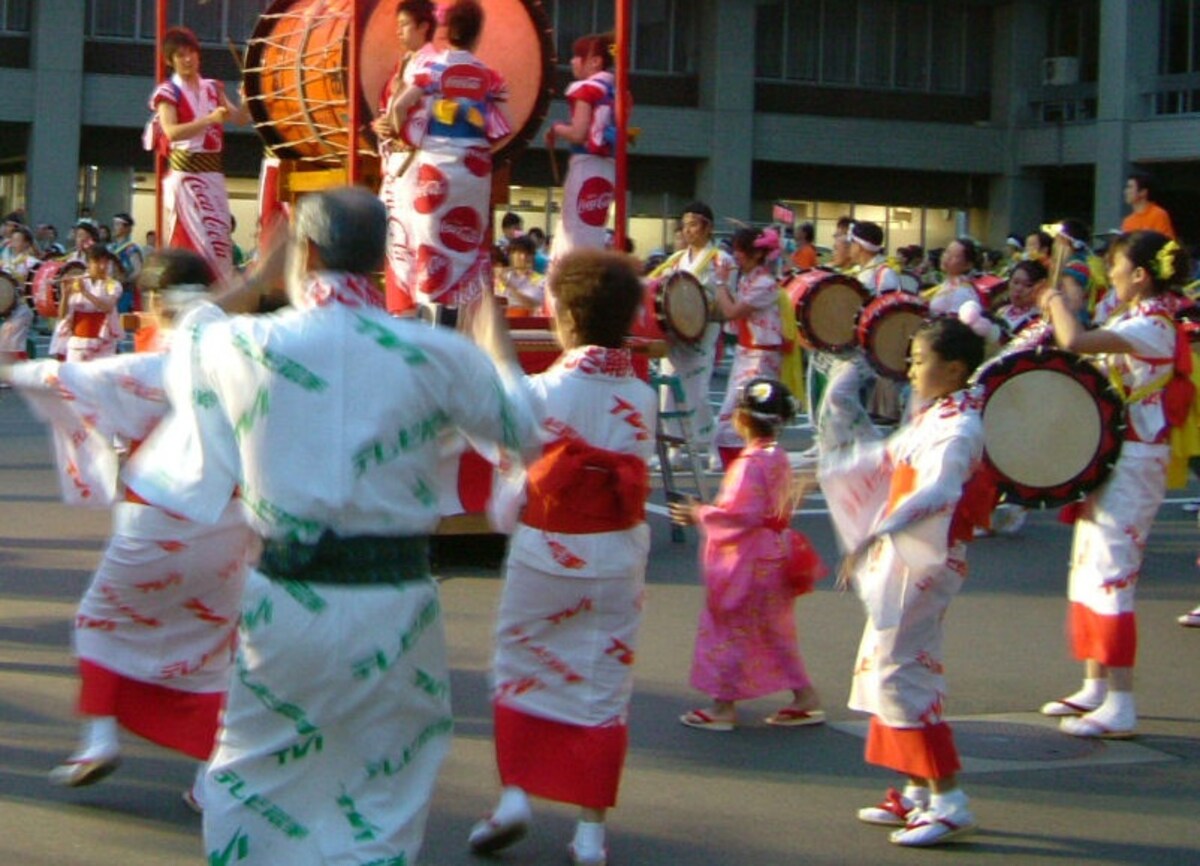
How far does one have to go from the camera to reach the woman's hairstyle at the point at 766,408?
261 inches

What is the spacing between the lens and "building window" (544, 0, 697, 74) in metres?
35.9

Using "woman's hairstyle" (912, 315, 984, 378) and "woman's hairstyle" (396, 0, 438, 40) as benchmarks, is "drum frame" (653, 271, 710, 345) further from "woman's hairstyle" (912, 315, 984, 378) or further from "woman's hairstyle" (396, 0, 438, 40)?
"woman's hairstyle" (912, 315, 984, 378)

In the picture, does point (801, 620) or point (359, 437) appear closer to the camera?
point (359, 437)

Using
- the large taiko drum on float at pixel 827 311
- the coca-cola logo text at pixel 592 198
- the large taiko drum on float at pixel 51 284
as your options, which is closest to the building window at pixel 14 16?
the large taiko drum on float at pixel 51 284

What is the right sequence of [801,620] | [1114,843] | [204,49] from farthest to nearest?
1. [204,49]
2. [801,620]
3. [1114,843]

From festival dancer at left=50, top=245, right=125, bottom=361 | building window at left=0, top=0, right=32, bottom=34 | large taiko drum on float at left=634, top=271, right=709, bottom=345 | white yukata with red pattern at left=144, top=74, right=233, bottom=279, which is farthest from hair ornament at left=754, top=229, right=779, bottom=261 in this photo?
building window at left=0, top=0, right=32, bottom=34

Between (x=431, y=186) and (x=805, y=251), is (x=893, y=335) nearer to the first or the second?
(x=431, y=186)

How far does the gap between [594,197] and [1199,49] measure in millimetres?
27499

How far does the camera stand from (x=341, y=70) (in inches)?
404

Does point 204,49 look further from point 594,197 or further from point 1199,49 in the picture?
point 594,197

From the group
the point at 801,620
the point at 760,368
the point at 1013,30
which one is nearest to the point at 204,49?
the point at 1013,30

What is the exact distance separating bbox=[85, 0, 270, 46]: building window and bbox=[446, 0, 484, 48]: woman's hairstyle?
992 inches

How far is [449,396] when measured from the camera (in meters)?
3.81

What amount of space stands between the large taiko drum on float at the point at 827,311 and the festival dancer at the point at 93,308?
214 inches
